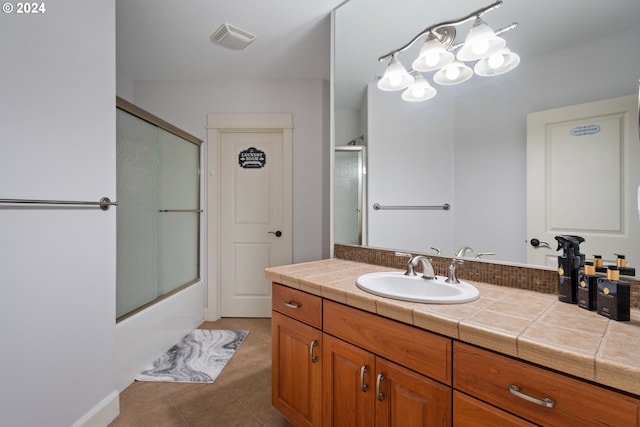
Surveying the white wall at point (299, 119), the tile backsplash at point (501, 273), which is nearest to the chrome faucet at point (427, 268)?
the tile backsplash at point (501, 273)

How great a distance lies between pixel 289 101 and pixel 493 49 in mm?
2056

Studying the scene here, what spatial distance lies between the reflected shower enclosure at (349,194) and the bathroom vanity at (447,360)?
1.41 feet

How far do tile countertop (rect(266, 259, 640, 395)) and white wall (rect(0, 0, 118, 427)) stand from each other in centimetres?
117

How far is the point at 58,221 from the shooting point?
126cm

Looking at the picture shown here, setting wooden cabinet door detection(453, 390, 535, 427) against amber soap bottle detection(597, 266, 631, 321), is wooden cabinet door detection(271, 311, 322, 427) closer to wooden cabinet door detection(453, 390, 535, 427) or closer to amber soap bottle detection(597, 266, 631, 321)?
wooden cabinet door detection(453, 390, 535, 427)

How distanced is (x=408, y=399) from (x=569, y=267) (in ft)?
2.25

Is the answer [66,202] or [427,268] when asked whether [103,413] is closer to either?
[66,202]

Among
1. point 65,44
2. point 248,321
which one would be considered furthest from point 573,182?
point 248,321

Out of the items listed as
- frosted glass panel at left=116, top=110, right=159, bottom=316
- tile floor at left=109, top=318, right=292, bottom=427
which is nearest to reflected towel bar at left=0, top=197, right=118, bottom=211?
frosted glass panel at left=116, top=110, right=159, bottom=316

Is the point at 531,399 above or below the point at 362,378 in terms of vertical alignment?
above

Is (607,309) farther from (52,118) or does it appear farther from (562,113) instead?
(52,118)

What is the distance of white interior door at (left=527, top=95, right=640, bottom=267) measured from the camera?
919 mm

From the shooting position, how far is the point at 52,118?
1211mm

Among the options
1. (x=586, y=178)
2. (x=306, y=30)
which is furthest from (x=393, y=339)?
(x=306, y=30)
